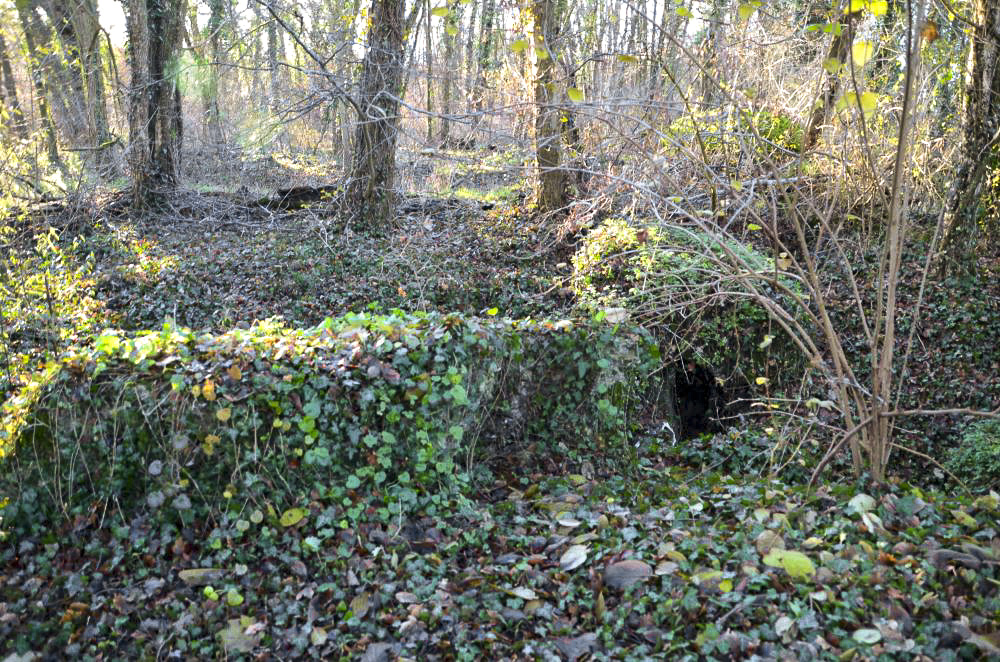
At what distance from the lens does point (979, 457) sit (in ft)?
16.8

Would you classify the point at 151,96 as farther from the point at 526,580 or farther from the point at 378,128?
the point at 526,580

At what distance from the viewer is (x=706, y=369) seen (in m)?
6.86

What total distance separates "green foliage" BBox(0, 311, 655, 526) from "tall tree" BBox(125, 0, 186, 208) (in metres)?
9.03

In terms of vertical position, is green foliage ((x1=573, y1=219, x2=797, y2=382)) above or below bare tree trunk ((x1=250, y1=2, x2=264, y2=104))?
below

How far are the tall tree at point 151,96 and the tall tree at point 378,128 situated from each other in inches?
153

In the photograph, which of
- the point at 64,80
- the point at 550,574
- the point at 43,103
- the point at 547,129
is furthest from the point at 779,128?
the point at 64,80

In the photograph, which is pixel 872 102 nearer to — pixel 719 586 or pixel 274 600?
pixel 719 586

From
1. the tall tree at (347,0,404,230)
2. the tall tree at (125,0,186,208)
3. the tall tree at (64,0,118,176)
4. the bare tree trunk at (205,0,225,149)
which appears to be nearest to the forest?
the tall tree at (347,0,404,230)

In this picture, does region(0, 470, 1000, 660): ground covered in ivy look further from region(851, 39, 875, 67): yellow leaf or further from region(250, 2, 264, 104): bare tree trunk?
region(250, 2, 264, 104): bare tree trunk

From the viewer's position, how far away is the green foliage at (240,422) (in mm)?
4062

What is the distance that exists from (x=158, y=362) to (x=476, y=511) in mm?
2006

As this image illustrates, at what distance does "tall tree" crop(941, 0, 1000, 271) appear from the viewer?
7223 millimetres

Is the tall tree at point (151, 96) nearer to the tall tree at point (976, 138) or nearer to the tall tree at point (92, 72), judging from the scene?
the tall tree at point (92, 72)

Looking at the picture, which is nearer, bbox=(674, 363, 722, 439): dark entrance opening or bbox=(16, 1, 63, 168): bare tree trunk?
bbox=(674, 363, 722, 439): dark entrance opening
